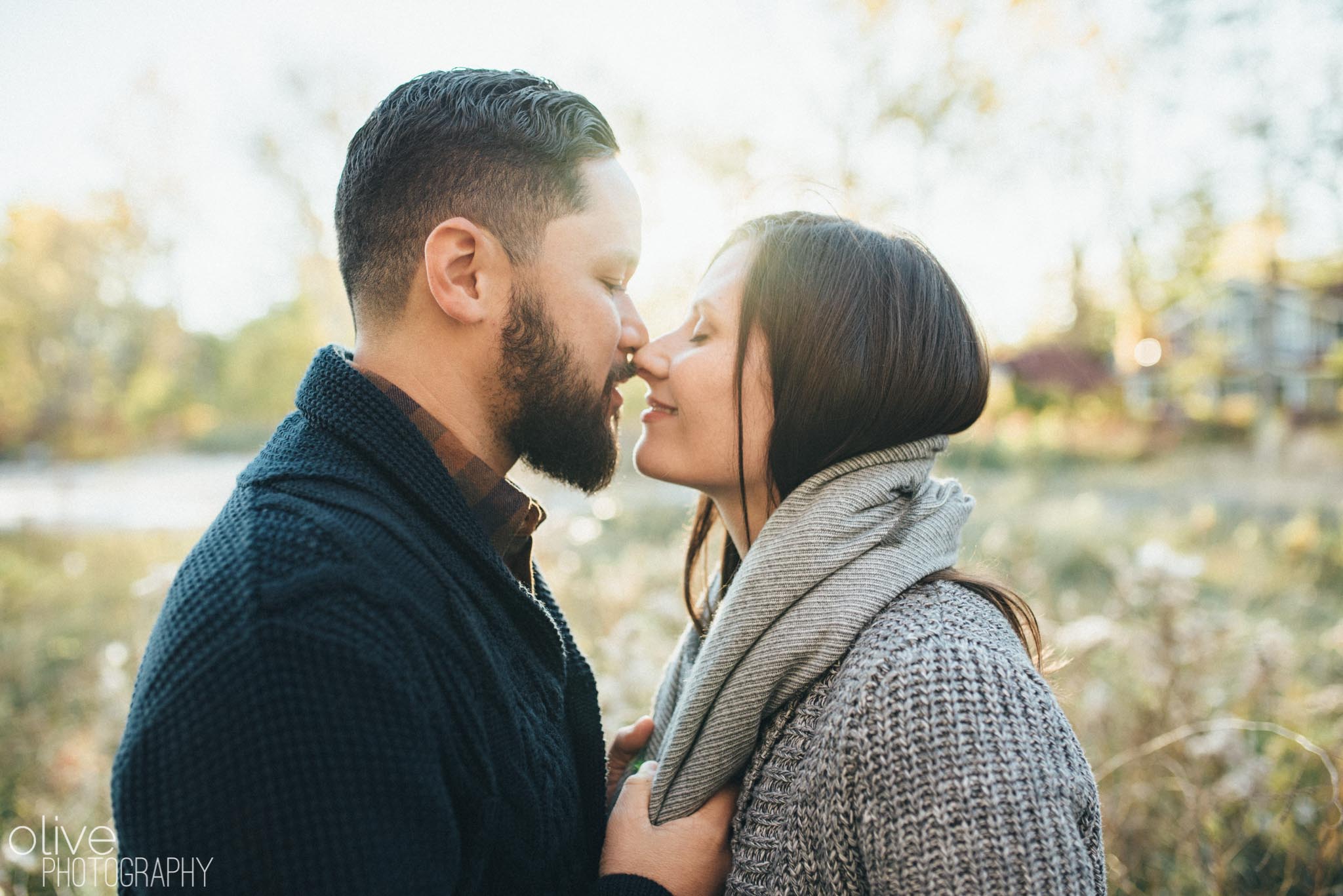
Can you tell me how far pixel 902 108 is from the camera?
11.3 m

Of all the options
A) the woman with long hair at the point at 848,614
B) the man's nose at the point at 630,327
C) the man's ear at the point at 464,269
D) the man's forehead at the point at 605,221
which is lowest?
the woman with long hair at the point at 848,614

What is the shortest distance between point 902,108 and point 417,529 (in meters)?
11.5

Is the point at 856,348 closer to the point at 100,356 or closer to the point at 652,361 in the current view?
the point at 652,361

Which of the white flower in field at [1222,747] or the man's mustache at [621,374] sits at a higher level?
the man's mustache at [621,374]

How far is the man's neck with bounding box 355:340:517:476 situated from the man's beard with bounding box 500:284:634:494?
0.19 ft

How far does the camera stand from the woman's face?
1.99 m

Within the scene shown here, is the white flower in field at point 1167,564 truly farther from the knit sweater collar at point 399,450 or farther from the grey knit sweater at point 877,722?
the knit sweater collar at point 399,450

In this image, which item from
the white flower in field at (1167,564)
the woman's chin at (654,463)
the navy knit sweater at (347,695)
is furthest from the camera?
the white flower in field at (1167,564)

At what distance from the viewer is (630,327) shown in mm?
2115

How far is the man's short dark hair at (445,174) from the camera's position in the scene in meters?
1.82

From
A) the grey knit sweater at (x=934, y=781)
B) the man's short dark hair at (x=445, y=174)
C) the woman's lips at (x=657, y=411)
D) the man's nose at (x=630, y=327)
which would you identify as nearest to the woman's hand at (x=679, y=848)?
the grey knit sweater at (x=934, y=781)

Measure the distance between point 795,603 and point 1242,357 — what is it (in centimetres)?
2793

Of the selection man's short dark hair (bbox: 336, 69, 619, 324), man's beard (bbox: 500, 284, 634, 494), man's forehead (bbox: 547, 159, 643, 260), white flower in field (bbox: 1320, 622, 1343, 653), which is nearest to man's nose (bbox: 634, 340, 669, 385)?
man's beard (bbox: 500, 284, 634, 494)

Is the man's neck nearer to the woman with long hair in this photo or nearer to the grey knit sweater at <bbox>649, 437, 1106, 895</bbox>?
the woman with long hair
